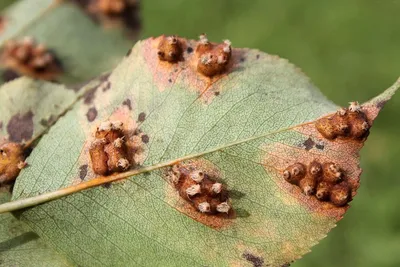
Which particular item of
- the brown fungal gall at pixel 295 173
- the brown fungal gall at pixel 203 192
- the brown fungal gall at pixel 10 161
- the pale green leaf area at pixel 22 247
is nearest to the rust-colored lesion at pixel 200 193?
the brown fungal gall at pixel 203 192

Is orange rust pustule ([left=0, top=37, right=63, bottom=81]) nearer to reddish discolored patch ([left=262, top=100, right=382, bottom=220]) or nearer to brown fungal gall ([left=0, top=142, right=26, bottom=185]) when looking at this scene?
brown fungal gall ([left=0, top=142, right=26, bottom=185])

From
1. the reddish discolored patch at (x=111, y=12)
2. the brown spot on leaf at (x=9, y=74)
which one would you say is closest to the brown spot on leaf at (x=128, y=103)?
the brown spot on leaf at (x=9, y=74)

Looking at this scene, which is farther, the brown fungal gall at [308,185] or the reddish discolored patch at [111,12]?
the reddish discolored patch at [111,12]

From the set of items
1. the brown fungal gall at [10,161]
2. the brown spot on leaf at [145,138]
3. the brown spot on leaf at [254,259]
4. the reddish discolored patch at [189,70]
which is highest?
the reddish discolored patch at [189,70]

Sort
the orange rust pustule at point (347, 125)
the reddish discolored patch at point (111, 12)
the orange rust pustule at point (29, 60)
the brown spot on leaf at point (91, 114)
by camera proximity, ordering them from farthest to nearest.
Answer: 1. the reddish discolored patch at point (111, 12)
2. the orange rust pustule at point (29, 60)
3. the brown spot on leaf at point (91, 114)
4. the orange rust pustule at point (347, 125)

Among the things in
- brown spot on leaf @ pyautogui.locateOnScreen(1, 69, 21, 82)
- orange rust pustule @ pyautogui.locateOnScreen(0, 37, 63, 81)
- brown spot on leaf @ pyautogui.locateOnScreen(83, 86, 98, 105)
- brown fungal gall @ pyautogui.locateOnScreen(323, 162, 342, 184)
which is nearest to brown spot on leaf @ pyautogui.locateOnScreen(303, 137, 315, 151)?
brown fungal gall @ pyautogui.locateOnScreen(323, 162, 342, 184)

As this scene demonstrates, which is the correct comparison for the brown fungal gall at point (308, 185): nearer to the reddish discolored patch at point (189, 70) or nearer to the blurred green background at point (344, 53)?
the reddish discolored patch at point (189, 70)

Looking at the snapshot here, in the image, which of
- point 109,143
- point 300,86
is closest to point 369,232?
point 300,86

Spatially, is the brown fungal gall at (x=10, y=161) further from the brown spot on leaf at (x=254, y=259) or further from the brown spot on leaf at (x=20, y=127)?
the brown spot on leaf at (x=254, y=259)

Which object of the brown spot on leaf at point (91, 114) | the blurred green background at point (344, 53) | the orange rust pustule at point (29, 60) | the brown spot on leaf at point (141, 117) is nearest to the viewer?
the brown spot on leaf at point (141, 117)

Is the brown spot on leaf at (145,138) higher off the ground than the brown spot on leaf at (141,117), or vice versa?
the brown spot on leaf at (141,117)
